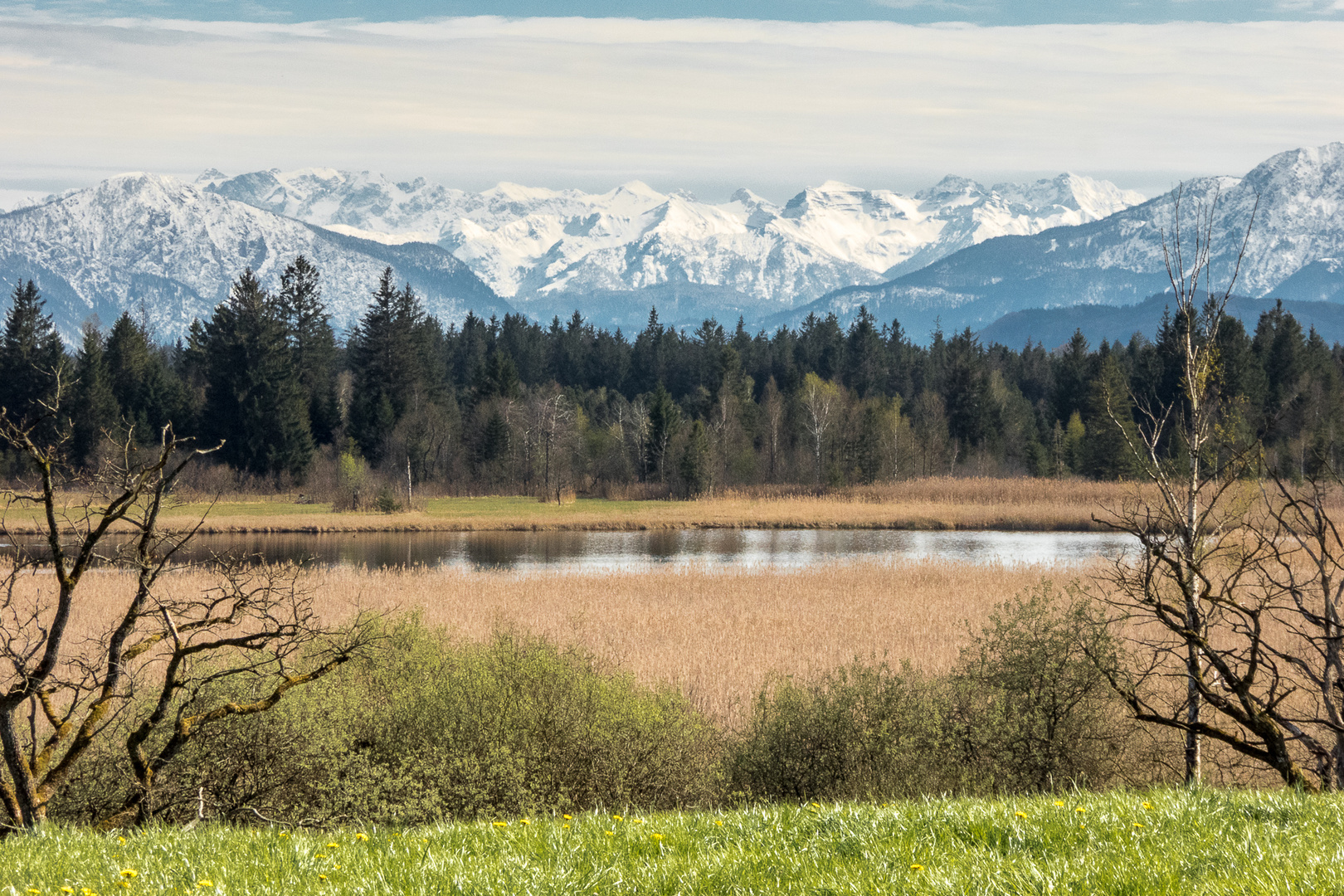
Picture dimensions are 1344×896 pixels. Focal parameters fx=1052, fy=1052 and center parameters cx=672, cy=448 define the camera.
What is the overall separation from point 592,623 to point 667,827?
18236mm

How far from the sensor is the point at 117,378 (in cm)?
8419

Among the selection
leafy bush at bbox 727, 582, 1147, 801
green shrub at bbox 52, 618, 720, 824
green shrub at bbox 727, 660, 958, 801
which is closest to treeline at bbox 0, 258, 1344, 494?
green shrub at bbox 52, 618, 720, 824

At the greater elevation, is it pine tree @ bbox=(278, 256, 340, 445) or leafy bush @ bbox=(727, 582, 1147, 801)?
pine tree @ bbox=(278, 256, 340, 445)

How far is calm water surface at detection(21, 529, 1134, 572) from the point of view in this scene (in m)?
42.6

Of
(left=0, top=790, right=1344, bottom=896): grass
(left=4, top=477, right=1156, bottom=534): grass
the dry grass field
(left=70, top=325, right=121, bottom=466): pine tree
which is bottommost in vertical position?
the dry grass field

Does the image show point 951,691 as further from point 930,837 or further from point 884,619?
point 884,619

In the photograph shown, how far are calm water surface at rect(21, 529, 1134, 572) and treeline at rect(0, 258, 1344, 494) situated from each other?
1576cm

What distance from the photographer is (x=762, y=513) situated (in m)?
65.6

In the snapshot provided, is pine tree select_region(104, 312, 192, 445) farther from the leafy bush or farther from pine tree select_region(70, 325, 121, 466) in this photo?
the leafy bush

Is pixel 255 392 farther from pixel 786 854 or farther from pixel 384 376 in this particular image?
pixel 786 854

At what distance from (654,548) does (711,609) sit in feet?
71.4

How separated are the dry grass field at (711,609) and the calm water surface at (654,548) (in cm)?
453

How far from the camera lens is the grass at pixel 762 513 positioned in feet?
192

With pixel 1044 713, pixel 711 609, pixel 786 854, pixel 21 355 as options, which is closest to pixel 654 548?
pixel 711 609
